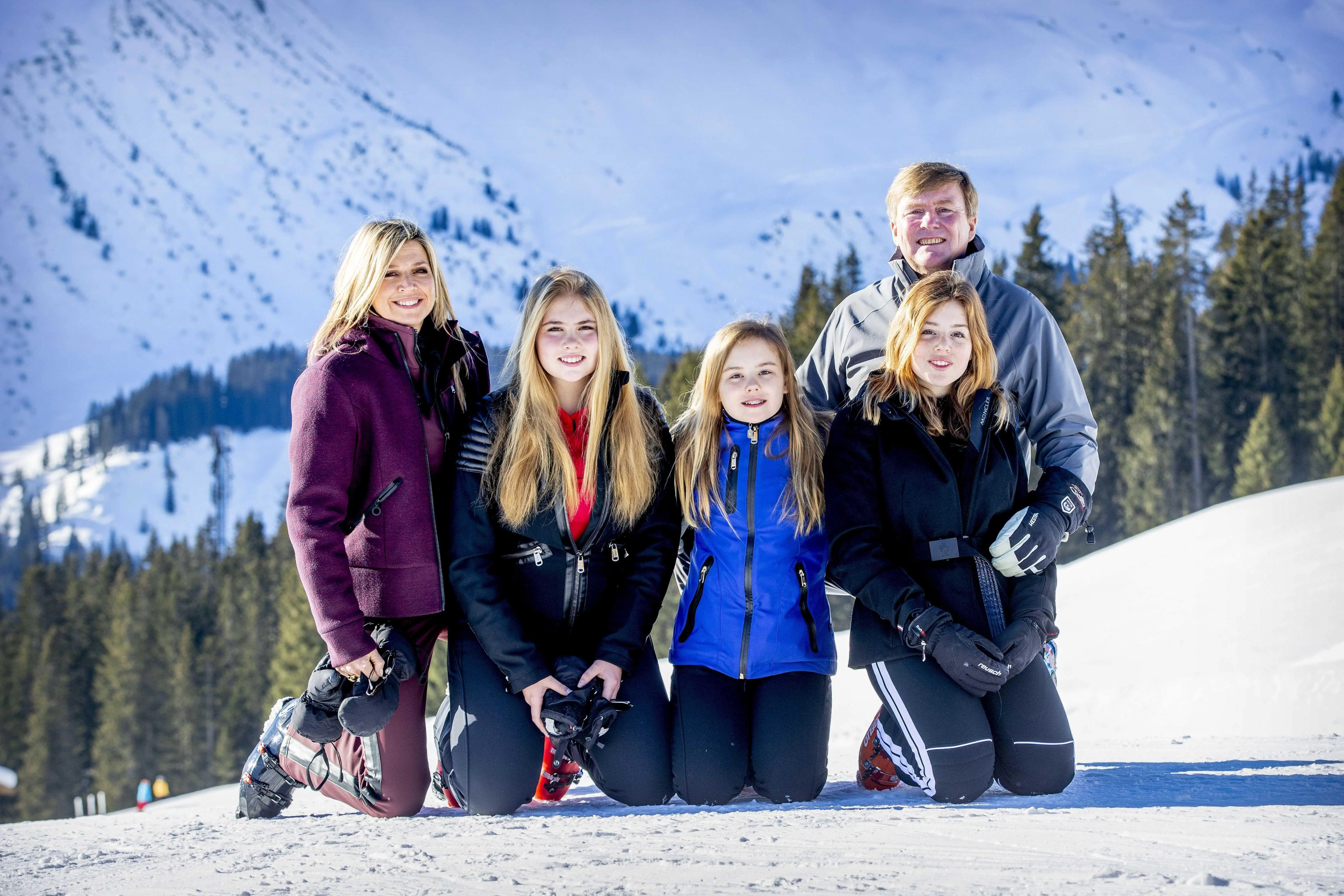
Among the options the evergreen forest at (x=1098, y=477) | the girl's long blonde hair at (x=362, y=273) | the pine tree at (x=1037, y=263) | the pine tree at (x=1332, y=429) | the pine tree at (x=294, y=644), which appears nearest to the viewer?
the girl's long blonde hair at (x=362, y=273)

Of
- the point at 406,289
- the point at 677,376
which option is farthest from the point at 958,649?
the point at 677,376

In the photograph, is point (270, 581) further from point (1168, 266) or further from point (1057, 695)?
point (1057, 695)

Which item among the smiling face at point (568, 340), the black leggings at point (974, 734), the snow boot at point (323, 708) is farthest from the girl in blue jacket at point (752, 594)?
the snow boot at point (323, 708)

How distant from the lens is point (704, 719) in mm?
3738

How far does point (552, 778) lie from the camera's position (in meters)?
3.94

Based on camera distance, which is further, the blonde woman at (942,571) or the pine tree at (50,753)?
the pine tree at (50,753)

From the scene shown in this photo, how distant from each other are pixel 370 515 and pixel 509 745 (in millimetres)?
936

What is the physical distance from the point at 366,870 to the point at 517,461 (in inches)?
59.6

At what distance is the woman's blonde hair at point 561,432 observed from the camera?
12.4 feet

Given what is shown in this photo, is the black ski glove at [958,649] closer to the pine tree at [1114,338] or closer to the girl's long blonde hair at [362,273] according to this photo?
the girl's long blonde hair at [362,273]

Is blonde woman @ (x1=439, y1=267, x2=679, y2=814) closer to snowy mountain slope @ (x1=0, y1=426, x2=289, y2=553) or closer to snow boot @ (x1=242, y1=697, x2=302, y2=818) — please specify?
snow boot @ (x1=242, y1=697, x2=302, y2=818)

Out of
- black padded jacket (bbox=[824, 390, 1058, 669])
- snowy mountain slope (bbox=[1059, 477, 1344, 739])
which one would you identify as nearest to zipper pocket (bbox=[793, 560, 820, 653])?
black padded jacket (bbox=[824, 390, 1058, 669])

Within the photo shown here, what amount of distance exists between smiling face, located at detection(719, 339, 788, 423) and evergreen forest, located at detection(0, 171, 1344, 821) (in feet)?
84.7

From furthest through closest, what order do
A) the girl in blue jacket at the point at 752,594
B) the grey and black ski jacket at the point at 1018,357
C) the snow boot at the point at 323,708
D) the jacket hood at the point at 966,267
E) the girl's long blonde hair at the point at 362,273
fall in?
the jacket hood at the point at 966,267, the grey and black ski jacket at the point at 1018,357, the girl's long blonde hair at the point at 362,273, the girl in blue jacket at the point at 752,594, the snow boot at the point at 323,708
